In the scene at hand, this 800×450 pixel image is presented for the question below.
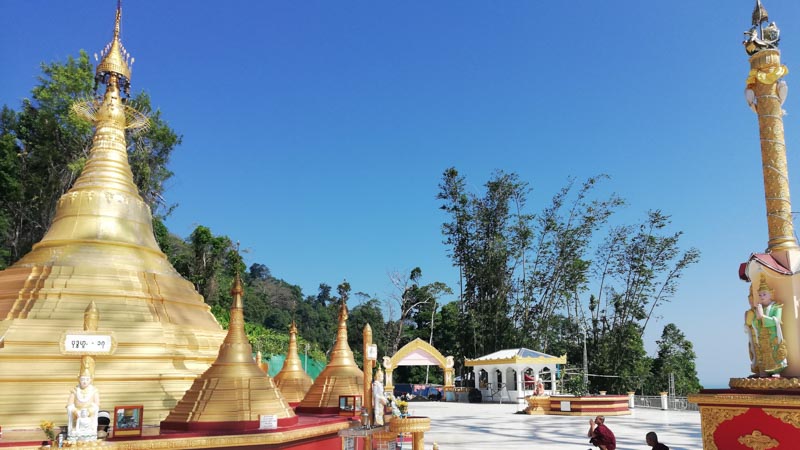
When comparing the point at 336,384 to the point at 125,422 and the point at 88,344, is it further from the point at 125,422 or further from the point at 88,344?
the point at 88,344

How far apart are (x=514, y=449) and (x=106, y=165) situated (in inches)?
462

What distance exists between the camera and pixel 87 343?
729 cm

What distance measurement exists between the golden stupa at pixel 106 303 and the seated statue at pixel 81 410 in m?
0.93

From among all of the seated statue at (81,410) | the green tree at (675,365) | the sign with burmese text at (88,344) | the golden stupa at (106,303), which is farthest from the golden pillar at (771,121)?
the green tree at (675,365)

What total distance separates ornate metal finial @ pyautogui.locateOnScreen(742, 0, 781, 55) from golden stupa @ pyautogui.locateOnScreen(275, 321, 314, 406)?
12.5 meters

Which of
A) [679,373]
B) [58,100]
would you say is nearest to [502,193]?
[679,373]

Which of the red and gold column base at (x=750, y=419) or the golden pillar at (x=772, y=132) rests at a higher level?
the golden pillar at (x=772, y=132)

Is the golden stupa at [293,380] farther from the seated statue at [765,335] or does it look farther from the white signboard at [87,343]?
the seated statue at [765,335]

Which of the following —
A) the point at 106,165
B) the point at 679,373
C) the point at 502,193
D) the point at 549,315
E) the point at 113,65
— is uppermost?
the point at 502,193

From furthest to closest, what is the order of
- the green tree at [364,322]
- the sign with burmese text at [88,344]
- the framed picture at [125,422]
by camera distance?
the green tree at [364,322] → the framed picture at [125,422] → the sign with burmese text at [88,344]

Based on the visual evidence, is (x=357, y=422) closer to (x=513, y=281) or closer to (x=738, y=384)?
(x=738, y=384)

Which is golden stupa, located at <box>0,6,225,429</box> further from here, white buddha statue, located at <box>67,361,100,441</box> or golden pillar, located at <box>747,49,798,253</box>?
golden pillar, located at <box>747,49,798,253</box>

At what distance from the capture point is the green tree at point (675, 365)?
3928cm

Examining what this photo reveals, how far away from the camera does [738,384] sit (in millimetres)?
8188
